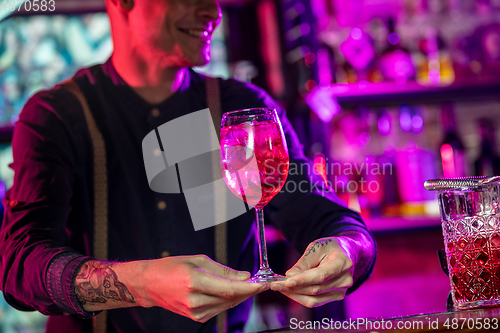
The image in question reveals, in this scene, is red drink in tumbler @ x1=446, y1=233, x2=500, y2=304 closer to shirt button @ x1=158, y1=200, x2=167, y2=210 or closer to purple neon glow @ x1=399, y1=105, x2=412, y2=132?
shirt button @ x1=158, y1=200, x2=167, y2=210

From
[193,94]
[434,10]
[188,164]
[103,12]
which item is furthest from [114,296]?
[434,10]

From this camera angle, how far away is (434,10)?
8.43 feet

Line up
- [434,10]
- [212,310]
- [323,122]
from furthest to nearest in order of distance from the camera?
[434,10] → [323,122] → [212,310]

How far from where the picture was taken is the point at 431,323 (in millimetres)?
641

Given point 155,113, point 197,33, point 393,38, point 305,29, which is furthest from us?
point 393,38

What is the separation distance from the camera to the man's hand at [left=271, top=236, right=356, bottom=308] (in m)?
0.68

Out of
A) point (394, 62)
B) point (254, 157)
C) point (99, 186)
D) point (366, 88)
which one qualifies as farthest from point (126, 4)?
point (394, 62)

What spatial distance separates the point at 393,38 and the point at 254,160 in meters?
1.98

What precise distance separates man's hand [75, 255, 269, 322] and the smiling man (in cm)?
5

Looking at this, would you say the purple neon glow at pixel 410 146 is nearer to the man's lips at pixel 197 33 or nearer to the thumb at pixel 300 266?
the man's lips at pixel 197 33

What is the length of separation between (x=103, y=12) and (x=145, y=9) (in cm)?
120

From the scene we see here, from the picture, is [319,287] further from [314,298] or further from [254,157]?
[254,157]

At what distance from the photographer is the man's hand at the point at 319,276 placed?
684 mm

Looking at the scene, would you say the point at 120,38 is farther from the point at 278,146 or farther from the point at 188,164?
the point at 278,146
